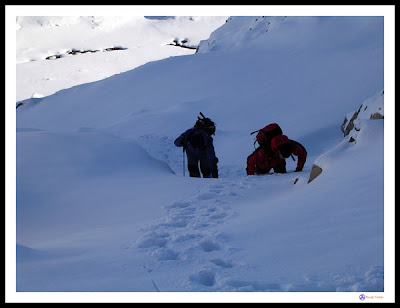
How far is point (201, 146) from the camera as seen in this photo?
604 cm

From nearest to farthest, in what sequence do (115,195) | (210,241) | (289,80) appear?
1. (210,241)
2. (115,195)
3. (289,80)

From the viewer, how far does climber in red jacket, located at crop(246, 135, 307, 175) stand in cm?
512

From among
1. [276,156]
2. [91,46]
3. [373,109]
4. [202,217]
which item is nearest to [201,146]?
[276,156]

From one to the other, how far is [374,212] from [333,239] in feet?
1.27

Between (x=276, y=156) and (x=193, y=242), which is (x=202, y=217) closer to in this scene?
(x=193, y=242)

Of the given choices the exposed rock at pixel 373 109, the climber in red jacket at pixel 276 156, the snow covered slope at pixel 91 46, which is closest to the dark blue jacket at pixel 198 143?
the climber in red jacket at pixel 276 156

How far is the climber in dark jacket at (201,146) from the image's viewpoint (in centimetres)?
600

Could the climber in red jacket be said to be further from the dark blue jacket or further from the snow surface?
the dark blue jacket

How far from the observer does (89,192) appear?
4363 millimetres

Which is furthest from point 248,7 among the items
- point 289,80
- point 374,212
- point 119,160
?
point 289,80

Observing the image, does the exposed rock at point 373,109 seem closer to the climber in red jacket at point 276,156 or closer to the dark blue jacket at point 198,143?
the climber in red jacket at point 276,156

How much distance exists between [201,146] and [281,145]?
4.67 ft
